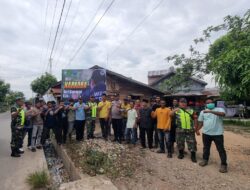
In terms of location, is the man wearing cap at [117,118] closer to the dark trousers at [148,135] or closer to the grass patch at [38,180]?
the dark trousers at [148,135]

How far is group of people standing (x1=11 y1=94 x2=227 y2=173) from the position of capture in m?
6.00

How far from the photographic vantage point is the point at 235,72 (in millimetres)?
5777

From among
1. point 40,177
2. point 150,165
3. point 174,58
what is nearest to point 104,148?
point 150,165

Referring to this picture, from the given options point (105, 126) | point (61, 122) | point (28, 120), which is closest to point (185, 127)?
point (105, 126)

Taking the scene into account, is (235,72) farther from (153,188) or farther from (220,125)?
(153,188)

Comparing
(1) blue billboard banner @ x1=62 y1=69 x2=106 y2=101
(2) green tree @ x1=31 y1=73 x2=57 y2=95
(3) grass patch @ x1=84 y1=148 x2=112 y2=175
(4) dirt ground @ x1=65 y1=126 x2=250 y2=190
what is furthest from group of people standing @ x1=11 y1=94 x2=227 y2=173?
(2) green tree @ x1=31 y1=73 x2=57 y2=95

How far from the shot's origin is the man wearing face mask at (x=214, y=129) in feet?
18.2

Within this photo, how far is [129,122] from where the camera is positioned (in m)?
7.86

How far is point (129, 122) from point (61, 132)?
8.33 ft

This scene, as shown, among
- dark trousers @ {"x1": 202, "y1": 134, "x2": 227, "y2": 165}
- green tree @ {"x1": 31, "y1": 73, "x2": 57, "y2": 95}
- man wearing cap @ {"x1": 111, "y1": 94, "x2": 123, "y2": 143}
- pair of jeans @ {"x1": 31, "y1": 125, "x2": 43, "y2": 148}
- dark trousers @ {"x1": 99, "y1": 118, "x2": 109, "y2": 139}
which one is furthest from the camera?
green tree @ {"x1": 31, "y1": 73, "x2": 57, "y2": 95}

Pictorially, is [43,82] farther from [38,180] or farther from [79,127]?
[38,180]

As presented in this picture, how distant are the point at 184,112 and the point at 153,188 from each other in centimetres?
261

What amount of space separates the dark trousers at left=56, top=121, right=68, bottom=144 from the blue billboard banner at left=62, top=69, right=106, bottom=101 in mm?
3184

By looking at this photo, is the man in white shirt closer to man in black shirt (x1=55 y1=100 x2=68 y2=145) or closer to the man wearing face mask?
man in black shirt (x1=55 y1=100 x2=68 y2=145)
